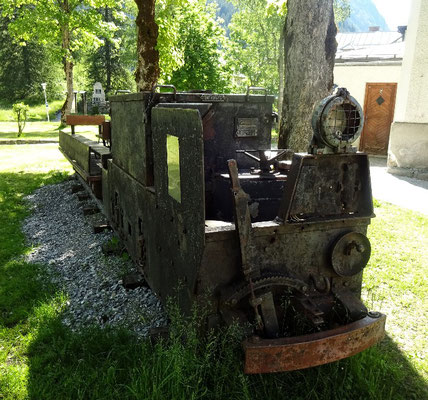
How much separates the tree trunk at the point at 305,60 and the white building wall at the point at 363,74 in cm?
1088

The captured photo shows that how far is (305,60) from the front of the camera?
265 inches

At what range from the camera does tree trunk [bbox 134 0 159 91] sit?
33.1 ft

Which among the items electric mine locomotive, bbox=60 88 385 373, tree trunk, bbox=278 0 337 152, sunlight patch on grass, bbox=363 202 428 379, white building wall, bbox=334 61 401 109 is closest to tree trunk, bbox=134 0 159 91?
tree trunk, bbox=278 0 337 152

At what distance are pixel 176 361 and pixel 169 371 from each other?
18 centimetres

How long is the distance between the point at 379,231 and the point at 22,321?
5475 mm

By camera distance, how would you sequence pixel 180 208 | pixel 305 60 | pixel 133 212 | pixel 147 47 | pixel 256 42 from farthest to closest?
pixel 256 42 → pixel 147 47 → pixel 305 60 → pixel 133 212 → pixel 180 208

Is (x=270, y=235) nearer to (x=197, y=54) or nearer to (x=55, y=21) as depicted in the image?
(x=197, y=54)

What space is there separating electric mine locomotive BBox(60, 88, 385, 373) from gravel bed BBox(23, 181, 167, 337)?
1.96ft

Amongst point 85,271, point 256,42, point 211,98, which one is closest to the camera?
point 211,98

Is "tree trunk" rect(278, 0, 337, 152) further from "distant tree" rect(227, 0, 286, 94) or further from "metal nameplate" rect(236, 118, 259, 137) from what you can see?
"distant tree" rect(227, 0, 286, 94)

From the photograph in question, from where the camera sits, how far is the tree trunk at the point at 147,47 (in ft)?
33.1

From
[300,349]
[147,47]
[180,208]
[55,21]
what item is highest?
[55,21]

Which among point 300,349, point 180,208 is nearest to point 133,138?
point 180,208

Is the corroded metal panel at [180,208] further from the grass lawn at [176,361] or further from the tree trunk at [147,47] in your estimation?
the tree trunk at [147,47]
